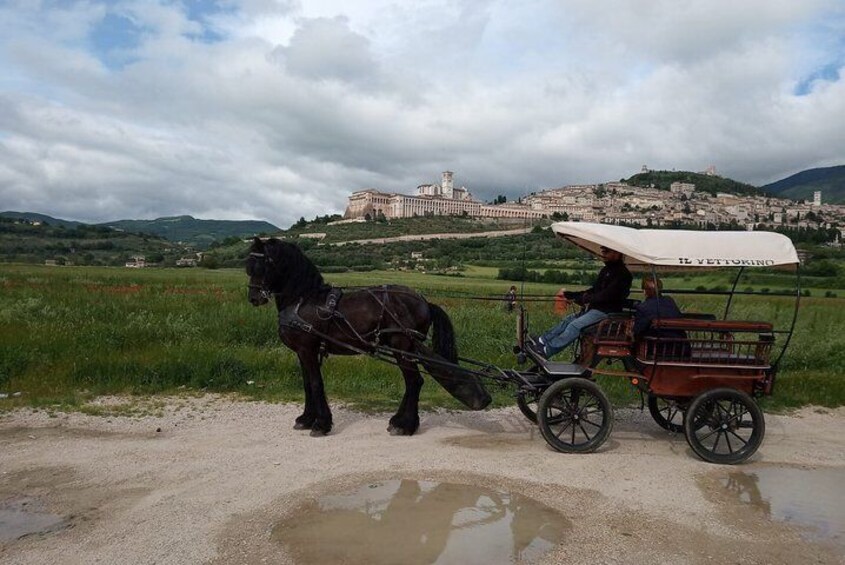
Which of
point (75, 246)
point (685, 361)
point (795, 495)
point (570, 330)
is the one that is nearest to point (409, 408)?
point (570, 330)

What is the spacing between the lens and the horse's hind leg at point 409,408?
713cm

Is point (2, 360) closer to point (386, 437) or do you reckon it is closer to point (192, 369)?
point (192, 369)

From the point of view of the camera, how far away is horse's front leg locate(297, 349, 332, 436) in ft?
23.1

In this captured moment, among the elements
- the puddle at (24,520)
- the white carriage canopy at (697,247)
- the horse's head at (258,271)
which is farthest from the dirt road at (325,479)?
the white carriage canopy at (697,247)

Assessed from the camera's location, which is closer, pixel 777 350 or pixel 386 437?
pixel 386 437

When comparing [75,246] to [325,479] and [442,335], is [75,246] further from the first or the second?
[325,479]

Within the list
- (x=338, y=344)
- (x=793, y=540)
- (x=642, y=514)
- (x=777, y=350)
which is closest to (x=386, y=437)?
(x=338, y=344)

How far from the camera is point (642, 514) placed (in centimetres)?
500

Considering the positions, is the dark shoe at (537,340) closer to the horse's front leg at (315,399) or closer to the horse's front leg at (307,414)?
the horse's front leg at (315,399)

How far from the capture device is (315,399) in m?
7.09

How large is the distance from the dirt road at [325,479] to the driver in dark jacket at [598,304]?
1.24 meters

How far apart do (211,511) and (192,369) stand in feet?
17.2

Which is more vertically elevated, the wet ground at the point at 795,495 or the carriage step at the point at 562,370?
the carriage step at the point at 562,370

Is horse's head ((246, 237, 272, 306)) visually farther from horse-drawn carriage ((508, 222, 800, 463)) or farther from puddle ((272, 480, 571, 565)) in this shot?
horse-drawn carriage ((508, 222, 800, 463))
